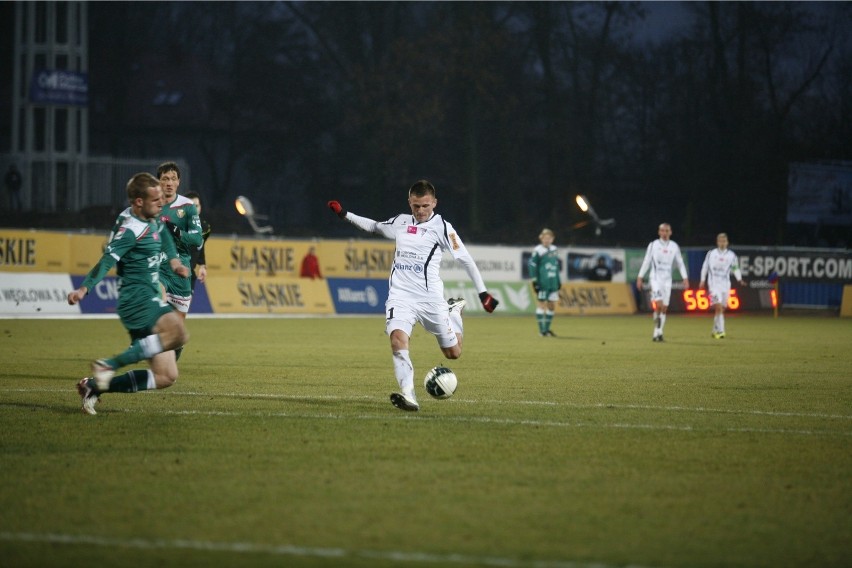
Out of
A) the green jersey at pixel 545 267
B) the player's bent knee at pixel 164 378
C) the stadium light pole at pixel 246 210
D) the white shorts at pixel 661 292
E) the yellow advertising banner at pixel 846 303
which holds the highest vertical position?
the stadium light pole at pixel 246 210

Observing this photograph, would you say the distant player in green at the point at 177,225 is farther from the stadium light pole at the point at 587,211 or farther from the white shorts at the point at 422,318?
the stadium light pole at the point at 587,211

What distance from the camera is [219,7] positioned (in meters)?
59.8

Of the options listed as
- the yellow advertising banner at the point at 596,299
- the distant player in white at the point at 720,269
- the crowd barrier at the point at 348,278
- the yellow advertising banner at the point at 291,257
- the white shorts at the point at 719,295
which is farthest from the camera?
the yellow advertising banner at the point at 596,299

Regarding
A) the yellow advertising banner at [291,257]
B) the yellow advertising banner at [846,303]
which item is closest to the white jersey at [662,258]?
the yellow advertising banner at [291,257]

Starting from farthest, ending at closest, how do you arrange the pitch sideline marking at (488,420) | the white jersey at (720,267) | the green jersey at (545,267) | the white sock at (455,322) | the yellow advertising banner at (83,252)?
the yellow advertising banner at (83,252) < the white jersey at (720,267) < the green jersey at (545,267) < the white sock at (455,322) < the pitch sideline marking at (488,420)

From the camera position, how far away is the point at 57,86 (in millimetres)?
39500

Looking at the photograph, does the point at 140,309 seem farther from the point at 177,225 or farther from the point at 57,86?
the point at 57,86

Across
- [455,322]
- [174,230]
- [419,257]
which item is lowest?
[455,322]

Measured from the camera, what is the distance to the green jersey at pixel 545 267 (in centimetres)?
2817

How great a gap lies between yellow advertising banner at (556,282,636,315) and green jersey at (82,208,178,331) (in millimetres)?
30246

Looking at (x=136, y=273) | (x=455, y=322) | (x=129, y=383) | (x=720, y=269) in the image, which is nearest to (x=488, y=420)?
(x=455, y=322)

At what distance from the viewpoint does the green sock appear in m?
10.5

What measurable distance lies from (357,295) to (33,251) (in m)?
10.4

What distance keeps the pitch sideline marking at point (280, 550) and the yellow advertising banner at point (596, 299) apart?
34.4m
